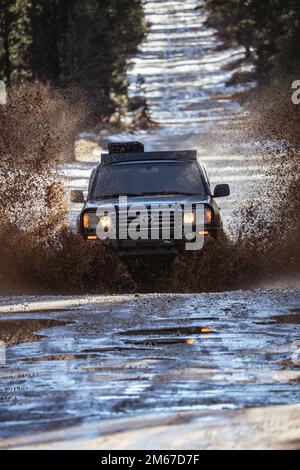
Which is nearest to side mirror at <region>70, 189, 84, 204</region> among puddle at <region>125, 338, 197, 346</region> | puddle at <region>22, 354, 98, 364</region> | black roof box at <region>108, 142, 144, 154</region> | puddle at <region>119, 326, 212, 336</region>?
black roof box at <region>108, 142, 144, 154</region>

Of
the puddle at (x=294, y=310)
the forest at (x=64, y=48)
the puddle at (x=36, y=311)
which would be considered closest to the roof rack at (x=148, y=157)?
the puddle at (x=36, y=311)

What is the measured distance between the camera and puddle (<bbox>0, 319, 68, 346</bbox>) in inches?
413

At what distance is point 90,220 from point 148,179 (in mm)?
1212

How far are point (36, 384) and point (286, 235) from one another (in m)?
8.15

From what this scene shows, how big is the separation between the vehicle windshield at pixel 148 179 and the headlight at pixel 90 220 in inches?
27.9

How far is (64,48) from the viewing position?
60219mm

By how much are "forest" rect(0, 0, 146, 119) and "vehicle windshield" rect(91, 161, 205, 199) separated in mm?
39738

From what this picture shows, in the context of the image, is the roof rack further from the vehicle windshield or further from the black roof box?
the black roof box

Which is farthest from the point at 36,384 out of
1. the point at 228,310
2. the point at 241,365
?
the point at 228,310

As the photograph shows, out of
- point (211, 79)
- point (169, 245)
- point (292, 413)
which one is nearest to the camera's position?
point (292, 413)

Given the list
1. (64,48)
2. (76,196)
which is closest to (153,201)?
(76,196)

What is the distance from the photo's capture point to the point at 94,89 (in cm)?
5903

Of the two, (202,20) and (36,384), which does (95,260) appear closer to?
(36,384)

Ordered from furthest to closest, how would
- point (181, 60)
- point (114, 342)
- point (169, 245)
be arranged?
point (181, 60) < point (169, 245) < point (114, 342)
